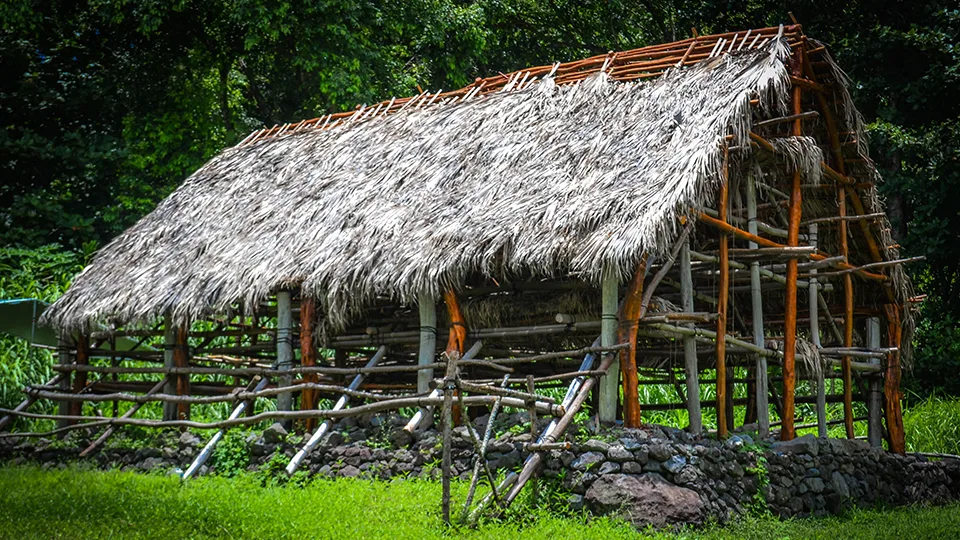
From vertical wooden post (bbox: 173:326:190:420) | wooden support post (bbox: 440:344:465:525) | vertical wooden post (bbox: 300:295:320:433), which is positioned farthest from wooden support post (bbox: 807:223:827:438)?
vertical wooden post (bbox: 173:326:190:420)

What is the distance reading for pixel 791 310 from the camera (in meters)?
9.76

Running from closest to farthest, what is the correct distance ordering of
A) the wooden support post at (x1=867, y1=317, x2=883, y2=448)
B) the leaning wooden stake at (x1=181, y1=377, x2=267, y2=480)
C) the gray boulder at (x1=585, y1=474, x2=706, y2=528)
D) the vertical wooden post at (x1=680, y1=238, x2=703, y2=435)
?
the gray boulder at (x1=585, y1=474, x2=706, y2=528) → the vertical wooden post at (x1=680, y1=238, x2=703, y2=435) → the leaning wooden stake at (x1=181, y1=377, x2=267, y2=480) → the wooden support post at (x1=867, y1=317, x2=883, y2=448)

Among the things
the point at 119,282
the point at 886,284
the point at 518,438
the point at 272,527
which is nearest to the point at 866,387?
the point at 886,284

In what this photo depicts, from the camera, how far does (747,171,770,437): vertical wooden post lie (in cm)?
960

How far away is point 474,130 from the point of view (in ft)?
36.0

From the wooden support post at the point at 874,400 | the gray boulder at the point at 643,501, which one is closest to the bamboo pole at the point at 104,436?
the gray boulder at the point at 643,501

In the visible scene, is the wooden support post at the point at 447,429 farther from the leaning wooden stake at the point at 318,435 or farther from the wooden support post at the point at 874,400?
the wooden support post at the point at 874,400

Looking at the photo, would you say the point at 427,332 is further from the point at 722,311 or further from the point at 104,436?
the point at 104,436

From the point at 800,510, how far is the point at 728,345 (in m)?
1.62

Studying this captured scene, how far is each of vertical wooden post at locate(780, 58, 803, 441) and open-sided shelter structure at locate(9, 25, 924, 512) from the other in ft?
0.07

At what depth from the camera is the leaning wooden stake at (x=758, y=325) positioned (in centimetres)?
960

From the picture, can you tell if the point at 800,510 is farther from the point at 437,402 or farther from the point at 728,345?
the point at 437,402

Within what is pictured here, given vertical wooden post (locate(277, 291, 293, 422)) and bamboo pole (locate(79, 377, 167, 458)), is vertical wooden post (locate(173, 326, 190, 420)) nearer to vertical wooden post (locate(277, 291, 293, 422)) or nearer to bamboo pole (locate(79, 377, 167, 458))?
bamboo pole (locate(79, 377, 167, 458))

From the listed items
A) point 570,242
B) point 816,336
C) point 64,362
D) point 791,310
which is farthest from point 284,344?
point 816,336
